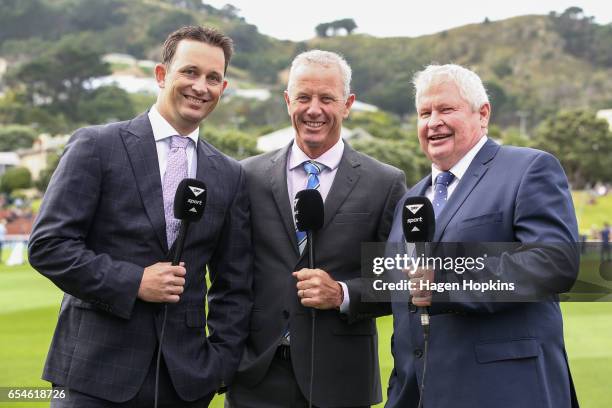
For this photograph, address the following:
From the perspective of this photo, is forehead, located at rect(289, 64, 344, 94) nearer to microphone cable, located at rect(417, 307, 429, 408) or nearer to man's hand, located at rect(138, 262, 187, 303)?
man's hand, located at rect(138, 262, 187, 303)

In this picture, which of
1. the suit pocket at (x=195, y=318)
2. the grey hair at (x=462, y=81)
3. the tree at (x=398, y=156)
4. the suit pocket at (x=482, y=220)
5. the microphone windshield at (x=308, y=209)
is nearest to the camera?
the suit pocket at (x=482, y=220)

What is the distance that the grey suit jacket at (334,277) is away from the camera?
5.20m

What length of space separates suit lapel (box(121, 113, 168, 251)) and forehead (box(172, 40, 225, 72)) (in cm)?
42

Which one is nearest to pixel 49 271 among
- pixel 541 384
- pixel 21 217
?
pixel 541 384

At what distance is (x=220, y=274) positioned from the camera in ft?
17.0

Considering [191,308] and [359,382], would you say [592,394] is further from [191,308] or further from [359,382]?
[191,308]

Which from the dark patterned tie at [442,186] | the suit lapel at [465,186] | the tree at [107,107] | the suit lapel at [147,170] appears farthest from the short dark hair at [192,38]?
the tree at [107,107]

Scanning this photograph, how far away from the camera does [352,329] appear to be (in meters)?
5.30

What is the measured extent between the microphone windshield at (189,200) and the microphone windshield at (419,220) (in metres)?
1.04

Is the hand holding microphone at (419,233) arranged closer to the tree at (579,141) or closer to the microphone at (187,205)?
the microphone at (187,205)

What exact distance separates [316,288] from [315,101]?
1124mm

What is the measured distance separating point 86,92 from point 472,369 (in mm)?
Result: 146551

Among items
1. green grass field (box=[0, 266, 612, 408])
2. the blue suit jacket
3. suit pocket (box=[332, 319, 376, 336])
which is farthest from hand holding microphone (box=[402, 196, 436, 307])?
green grass field (box=[0, 266, 612, 408])

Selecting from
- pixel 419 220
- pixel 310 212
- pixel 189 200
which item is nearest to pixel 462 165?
pixel 419 220
